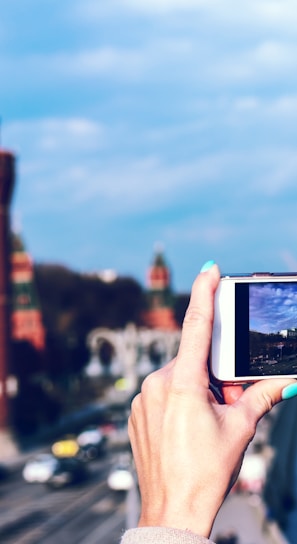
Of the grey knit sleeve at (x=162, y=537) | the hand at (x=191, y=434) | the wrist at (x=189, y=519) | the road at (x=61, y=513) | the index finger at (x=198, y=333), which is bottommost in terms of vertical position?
the road at (x=61, y=513)

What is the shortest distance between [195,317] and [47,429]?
190ft

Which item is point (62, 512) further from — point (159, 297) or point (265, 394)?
point (159, 297)

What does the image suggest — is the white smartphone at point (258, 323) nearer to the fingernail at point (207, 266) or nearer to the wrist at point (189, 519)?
the fingernail at point (207, 266)

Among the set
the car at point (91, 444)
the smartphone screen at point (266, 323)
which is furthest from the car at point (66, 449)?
the smartphone screen at point (266, 323)

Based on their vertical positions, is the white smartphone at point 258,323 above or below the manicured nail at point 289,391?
above

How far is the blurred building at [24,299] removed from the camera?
7131 cm

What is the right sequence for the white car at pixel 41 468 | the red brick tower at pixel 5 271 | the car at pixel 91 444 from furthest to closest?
the red brick tower at pixel 5 271 < the car at pixel 91 444 < the white car at pixel 41 468

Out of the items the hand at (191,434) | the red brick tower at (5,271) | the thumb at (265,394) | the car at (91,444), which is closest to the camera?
the hand at (191,434)

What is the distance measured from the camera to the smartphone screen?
3365mm

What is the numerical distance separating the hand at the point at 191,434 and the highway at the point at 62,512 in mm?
24806

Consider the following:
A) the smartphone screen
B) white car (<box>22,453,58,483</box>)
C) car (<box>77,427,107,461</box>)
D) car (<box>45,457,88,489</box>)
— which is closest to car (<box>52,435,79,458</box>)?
car (<box>45,457,88,489</box>)

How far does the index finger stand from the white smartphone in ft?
1.21

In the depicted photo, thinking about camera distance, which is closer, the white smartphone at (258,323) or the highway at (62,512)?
the white smartphone at (258,323)

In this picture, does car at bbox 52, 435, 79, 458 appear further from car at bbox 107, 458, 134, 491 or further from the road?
car at bbox 107, 458, 134, 491
